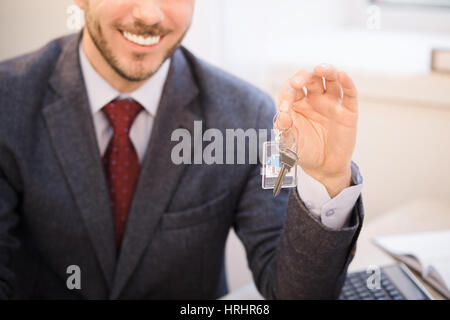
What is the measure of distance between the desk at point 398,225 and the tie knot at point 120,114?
0.40 m

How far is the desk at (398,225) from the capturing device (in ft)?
3.63

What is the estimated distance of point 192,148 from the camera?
3.48 ft

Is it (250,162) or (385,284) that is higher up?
(250,162)

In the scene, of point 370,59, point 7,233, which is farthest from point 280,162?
point 370,59

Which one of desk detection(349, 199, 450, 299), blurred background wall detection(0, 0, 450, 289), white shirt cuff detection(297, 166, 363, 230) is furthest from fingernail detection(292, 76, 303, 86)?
blurred background wall detection(0, 0, 450, 289)

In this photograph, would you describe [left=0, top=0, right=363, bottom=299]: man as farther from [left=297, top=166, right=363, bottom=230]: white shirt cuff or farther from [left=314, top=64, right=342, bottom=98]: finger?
[left=314, top=64, right=342, bottom=98]: finger

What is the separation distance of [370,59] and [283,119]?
1.02 m

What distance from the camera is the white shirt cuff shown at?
78cm

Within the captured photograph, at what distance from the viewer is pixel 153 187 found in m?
1.03

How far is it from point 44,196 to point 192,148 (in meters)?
0.31

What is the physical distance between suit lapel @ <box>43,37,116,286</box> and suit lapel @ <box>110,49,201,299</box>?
3 centimetres

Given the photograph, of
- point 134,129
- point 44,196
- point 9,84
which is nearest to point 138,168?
point 134,129
